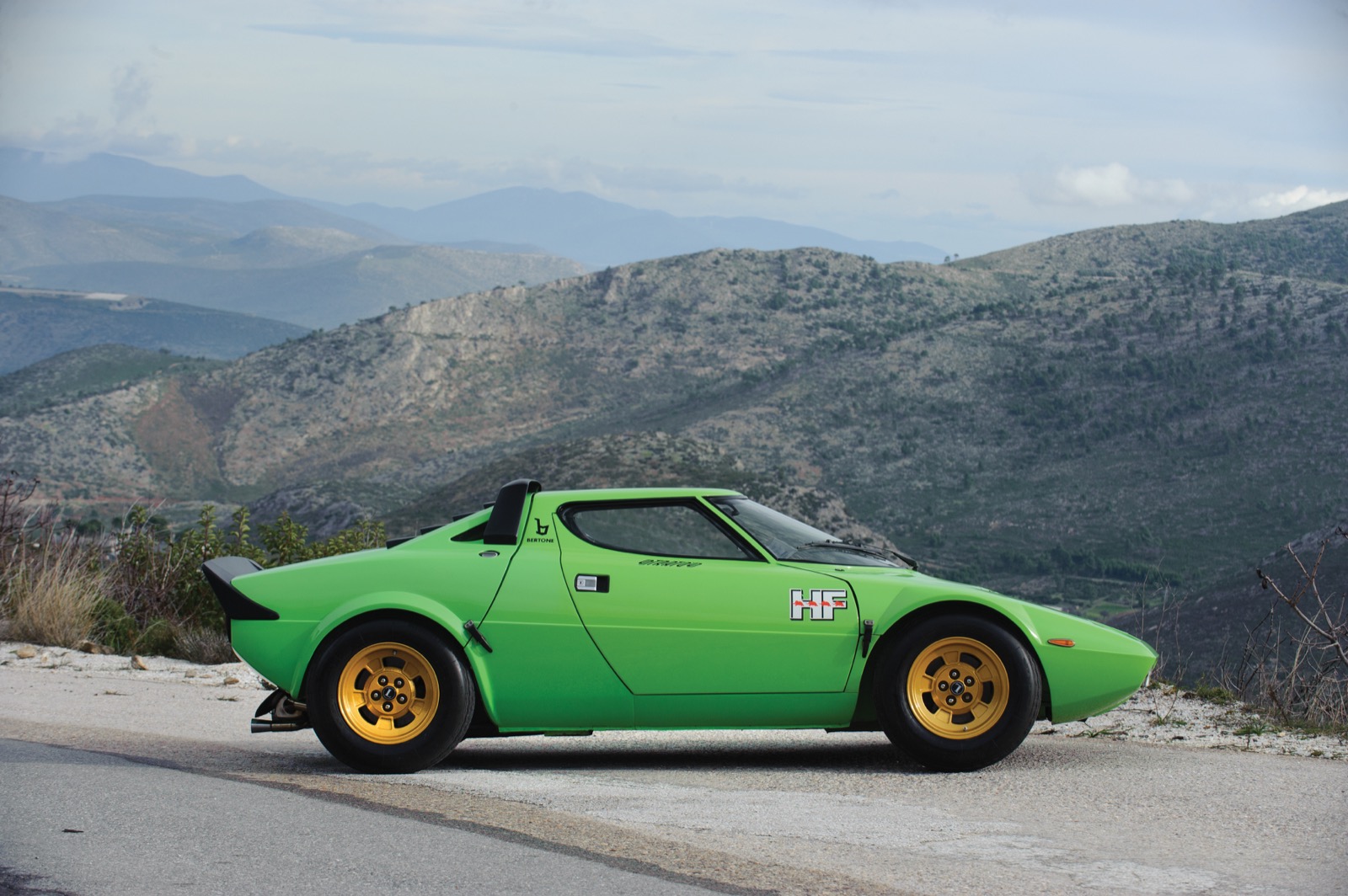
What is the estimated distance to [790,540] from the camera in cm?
753

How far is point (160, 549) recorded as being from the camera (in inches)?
581

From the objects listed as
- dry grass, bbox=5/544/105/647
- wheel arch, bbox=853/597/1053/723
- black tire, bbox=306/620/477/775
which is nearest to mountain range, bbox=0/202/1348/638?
dry grass, bbox=5/544/105/647

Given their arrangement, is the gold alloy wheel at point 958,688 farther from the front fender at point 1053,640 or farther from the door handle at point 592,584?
the door handle at point 592,584

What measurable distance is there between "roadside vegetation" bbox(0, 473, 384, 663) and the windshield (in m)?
6.12

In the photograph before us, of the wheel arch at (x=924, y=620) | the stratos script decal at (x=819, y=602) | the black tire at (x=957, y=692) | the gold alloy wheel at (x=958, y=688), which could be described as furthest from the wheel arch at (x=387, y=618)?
the gold alloy wheel at (x=958, y=688)

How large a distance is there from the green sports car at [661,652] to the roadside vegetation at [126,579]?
5279 mm

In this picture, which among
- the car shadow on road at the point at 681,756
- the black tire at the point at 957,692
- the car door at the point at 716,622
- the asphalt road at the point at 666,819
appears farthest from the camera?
the car shadow on road at the point at 681,756

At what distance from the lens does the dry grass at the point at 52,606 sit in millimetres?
12625

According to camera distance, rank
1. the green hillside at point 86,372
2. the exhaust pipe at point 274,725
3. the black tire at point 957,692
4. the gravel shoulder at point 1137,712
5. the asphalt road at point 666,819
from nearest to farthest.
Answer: the asphalt road at point 666,819, the black tire at point 957,692, the exhaust pipe at point 274,725, the gravel shoulder at point 1137,712, the green hillside at point 86,372

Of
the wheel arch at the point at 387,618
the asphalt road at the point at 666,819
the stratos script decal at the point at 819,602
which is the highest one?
the stratos script decal at the point at 819,602

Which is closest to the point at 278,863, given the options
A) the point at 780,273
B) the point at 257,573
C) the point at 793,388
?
the point at 257,573

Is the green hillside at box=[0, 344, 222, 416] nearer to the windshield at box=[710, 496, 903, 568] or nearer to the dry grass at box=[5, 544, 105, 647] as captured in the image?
the dry grass at box=[5, 544, 105, 647]

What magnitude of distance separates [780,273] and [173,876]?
86710 mm

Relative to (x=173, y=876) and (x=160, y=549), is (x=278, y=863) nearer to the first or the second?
(x=173, y=876)
